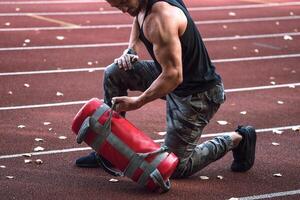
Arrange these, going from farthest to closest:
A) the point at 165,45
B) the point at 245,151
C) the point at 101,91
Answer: the point at 101,91 < the point at 245,151 < the point at 165,45

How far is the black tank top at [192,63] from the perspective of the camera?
5.20 m

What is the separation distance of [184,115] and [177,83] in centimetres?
49

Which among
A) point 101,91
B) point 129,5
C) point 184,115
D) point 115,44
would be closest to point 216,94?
point 184,115

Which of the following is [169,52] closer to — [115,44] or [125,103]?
[125,103]

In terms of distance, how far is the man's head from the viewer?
4.91 metres

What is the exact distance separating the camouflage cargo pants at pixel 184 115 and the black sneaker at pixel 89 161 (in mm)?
480

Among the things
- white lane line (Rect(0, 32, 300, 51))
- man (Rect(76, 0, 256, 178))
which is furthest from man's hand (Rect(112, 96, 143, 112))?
white lane line (Rect(0, 32, 300, 51))

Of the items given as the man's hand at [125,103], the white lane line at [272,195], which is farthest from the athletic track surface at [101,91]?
the man's hand at [125,103]

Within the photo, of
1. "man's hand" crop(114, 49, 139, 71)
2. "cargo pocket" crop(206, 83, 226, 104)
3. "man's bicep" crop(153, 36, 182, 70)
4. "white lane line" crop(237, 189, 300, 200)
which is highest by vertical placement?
"man's bicep" crop(153, 36, 182, 70)

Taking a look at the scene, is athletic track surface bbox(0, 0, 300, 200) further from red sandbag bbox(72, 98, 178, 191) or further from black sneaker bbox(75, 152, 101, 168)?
red sandbag bbox(72, 98, 178, 191)

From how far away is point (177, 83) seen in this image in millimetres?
4980

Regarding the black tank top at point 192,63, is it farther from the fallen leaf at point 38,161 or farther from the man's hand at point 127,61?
the fallen leaf at point 38,161

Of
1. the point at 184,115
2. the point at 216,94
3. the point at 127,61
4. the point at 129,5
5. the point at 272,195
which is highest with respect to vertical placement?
the point at 129,5

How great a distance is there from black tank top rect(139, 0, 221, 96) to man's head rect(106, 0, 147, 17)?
201 mm
